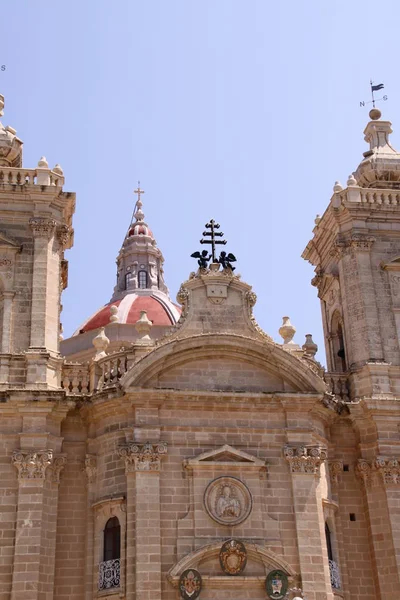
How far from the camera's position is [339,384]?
25.7m

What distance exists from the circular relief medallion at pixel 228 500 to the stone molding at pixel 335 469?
2856 mm

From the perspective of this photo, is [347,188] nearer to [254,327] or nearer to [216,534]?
[254,327]

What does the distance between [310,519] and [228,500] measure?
2.03 metres

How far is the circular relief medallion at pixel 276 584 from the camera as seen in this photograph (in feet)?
69.8

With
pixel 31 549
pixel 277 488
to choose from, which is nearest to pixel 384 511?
pixel 277 488

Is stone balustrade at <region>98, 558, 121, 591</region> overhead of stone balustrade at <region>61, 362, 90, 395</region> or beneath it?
beneath

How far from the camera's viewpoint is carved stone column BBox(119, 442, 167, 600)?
20.9 m

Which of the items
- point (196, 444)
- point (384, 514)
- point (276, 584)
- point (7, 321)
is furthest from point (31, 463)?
point (384, 514)

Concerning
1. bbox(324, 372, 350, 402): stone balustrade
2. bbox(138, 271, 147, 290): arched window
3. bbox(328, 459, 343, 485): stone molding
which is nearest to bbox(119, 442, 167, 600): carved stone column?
bbox(328, 459, 343, 485): stone molding

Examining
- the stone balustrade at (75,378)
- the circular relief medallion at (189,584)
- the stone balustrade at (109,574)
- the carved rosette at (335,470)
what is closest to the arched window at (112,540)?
the stone balustrade at (109,574)

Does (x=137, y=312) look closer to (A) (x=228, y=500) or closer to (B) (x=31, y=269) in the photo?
(B) (x=31, y=269)

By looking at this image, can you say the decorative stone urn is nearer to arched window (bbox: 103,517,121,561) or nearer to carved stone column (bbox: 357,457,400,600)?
carved stone column (bbox: 357,457,400,600)

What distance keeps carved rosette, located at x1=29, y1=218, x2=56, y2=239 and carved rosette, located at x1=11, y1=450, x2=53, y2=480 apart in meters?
6.42

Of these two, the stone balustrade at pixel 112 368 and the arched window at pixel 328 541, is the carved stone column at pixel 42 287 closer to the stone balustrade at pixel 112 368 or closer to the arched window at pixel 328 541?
the stone balustrade at pixel 112 368
